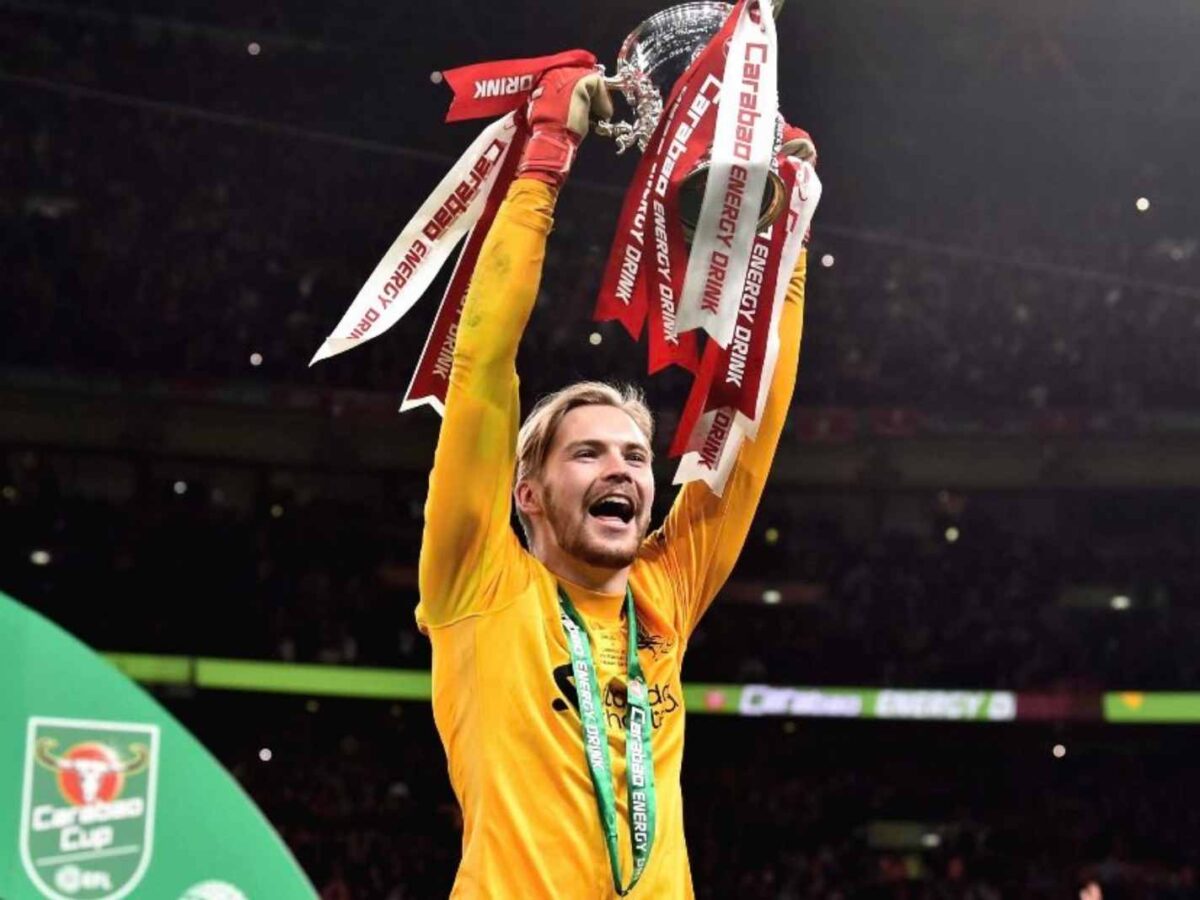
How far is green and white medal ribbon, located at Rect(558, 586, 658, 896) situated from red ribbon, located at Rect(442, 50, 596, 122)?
0.87 m

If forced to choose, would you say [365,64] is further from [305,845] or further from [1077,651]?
[1077,651]

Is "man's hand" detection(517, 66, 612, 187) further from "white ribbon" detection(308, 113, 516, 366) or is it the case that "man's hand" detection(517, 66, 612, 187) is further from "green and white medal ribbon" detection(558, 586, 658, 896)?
"green and white medal ribbon" detection(558, 586, 658, 896)

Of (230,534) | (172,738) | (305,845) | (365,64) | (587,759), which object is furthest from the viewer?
(365,64)

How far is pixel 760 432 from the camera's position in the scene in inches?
115

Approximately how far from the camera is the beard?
2.63 m

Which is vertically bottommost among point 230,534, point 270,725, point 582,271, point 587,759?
point 587,759

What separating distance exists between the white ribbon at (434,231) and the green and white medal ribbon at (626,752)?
646 millimetres

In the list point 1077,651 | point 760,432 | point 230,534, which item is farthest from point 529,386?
point 760,432

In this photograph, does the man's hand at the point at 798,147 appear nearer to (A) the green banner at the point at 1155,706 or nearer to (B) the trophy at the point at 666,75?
(B) the trophy at the point at 666,75

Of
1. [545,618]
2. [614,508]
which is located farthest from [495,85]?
[545,618]

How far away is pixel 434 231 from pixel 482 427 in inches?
21.1

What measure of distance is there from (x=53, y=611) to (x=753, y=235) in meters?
13.3

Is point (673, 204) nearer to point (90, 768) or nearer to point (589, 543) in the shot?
point (589, 543)

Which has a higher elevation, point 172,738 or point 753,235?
point 753,235
